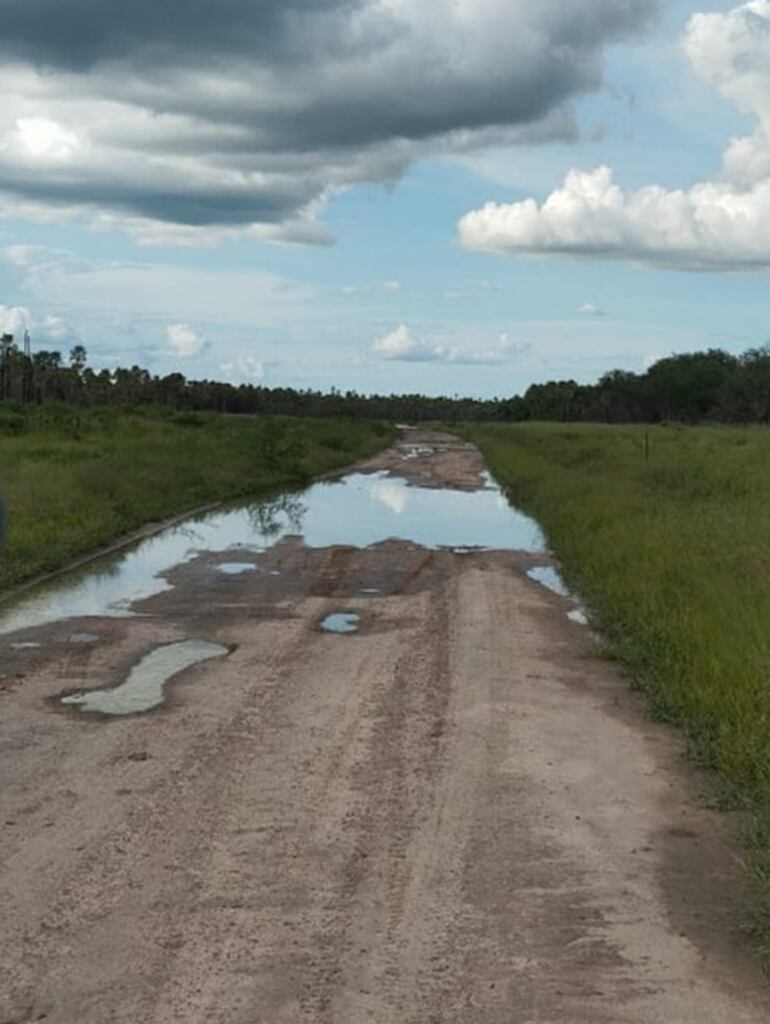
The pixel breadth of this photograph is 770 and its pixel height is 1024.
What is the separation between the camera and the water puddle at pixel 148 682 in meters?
8.66

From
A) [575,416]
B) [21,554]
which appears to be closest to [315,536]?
[21,554]

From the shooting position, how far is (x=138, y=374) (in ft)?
378

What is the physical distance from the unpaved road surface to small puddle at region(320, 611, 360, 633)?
145 cm

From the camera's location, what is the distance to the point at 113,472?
27.5 m

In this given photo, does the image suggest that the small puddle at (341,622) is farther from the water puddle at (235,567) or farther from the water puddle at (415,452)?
the water puddle at (415,452)

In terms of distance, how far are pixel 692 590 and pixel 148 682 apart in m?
5.25

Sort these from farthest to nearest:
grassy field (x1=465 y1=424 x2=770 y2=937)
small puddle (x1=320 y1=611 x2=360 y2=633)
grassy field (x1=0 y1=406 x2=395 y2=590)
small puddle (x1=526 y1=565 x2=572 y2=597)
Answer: grassy field (x1=0 y1=406 x2=395 y2=590)
small puddle (x1=526 y1=565 x2=572 y2=597)
small puddle (x1=320 y1=611 x2=360 y2=633)
grassy field (x1=465 y1=424 x2=770 y2=937)

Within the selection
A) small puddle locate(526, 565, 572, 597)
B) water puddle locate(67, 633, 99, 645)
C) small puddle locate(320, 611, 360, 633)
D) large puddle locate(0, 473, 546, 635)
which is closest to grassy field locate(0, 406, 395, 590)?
large puddle locate(0, 473, 546, 635)

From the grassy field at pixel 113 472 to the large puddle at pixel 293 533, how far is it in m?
0.81

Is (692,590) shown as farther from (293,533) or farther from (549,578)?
(293,533)

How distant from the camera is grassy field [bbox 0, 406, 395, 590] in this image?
1893cm

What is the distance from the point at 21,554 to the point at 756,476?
16.0 m

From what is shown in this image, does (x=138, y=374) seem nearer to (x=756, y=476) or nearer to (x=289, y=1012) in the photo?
(x=756, y=476)

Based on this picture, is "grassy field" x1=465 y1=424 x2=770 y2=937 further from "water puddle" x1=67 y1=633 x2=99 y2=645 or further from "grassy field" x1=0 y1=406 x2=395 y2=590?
"grassy field" x1=0 y1=406 x2=395 y2=590
